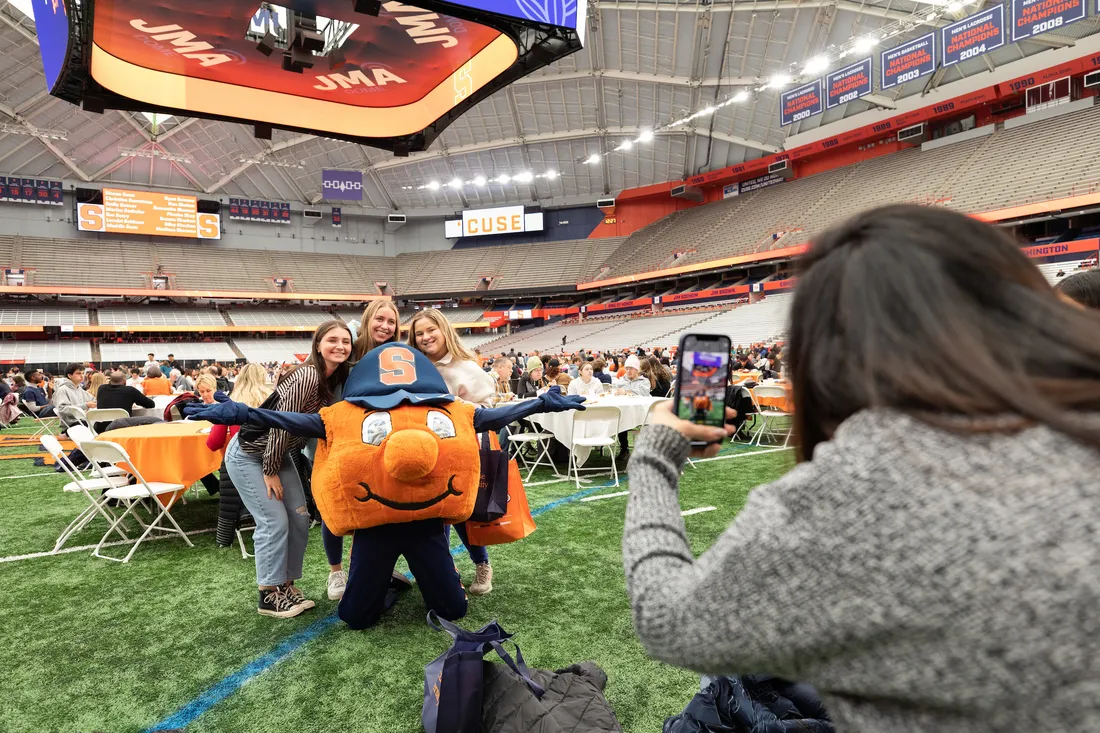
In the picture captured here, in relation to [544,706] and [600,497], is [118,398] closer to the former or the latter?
[600,497]

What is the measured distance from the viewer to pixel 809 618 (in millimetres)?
646

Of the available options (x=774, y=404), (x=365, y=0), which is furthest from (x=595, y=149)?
(x=365, y=0)

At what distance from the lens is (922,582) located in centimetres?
60

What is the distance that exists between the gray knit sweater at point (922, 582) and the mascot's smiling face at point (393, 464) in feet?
6.60

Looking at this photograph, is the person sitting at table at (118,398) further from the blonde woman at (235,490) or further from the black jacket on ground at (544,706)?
the black jacket on ground at (544,706)

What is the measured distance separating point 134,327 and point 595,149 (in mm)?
27445

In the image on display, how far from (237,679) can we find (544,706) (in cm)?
150

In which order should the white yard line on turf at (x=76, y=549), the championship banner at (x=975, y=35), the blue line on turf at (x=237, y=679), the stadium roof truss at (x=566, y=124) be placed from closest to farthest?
the blue line on turf at (x=237, y=679)
the white yard line on turf at (x=76, y=549)
the championship banner at (x=975, y=35)
the stadium roof truss at (x=566, y=124)

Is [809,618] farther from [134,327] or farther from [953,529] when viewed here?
[134,327]

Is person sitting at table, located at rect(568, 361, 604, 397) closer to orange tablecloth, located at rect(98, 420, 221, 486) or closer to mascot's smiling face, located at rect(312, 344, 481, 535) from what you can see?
orange tablecloth, located at rect(98, 420, 221, 486)

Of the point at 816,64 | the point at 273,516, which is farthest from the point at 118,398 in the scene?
the point at 816,64

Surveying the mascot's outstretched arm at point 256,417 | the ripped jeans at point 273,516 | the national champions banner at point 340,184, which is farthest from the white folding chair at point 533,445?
the national champions banner at point 340,184

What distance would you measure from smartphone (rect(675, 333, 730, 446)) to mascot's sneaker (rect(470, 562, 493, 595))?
283 centimetres

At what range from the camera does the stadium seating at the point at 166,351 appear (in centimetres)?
2988
